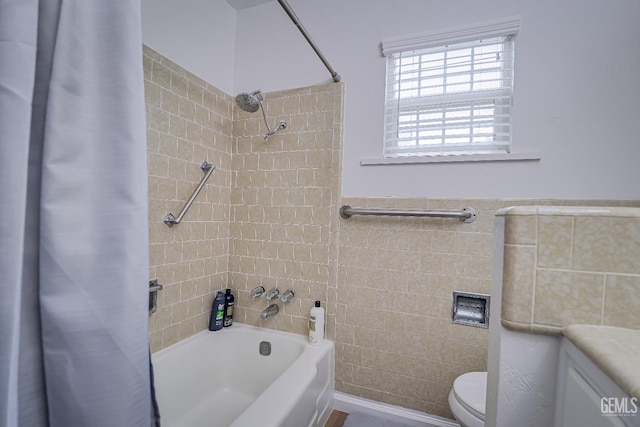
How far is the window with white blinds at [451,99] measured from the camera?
4.57 feet

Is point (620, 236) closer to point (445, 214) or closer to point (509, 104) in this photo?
point (445, 214)

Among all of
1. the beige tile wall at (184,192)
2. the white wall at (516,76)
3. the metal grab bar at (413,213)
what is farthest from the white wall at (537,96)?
the beige tile wall at (184,192)

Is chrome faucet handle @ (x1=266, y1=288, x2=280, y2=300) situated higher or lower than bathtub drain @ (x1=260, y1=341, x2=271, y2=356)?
higher

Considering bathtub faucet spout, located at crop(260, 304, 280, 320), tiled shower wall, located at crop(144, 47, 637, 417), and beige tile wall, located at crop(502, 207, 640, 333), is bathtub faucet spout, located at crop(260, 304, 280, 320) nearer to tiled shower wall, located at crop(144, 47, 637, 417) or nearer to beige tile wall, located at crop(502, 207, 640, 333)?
tiled shower wall, located at crop(144, 47, 637, 417)

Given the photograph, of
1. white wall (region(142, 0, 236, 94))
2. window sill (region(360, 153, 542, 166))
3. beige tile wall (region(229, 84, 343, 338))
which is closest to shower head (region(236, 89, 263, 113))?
beige tile wall (region(229, 84, 343, 338))

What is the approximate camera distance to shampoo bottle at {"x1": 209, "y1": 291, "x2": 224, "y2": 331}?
1718mm

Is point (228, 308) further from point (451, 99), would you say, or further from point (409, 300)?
point (451, 99)

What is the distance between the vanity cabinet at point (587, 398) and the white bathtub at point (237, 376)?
0.90 m

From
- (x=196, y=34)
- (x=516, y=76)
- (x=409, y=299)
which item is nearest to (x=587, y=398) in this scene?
(x=409, y=299)

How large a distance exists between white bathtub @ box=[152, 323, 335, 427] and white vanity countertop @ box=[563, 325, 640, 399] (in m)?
0.98

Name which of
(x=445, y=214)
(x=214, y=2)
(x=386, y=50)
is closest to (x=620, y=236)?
(x=445, y=214)

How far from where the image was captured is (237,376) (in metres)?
1.64

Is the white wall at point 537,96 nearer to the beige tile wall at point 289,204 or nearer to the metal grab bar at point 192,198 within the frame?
the beige tile wall at point 289,204

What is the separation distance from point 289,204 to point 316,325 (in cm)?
76
